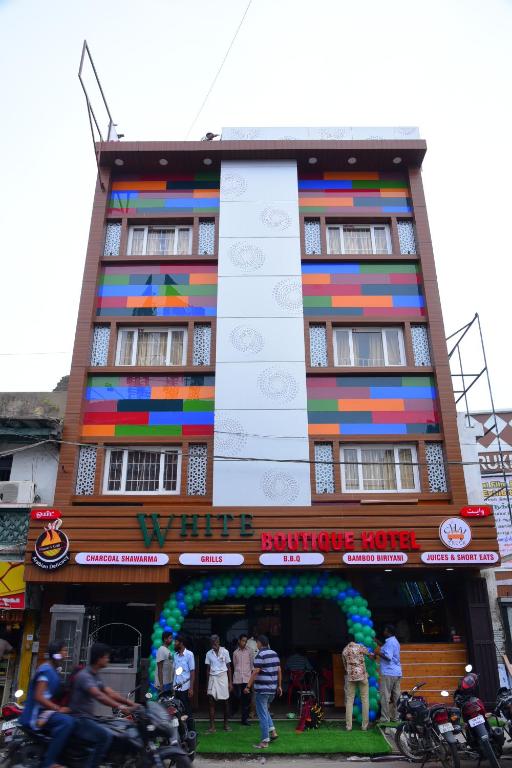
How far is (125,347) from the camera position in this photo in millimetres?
17297

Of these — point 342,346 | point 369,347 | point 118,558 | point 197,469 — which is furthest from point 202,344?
point 118,558

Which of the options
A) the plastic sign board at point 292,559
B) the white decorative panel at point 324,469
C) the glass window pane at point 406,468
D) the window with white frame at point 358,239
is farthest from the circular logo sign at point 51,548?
the window with white frame at point 358,239

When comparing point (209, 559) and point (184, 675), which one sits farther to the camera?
point (209, 559)

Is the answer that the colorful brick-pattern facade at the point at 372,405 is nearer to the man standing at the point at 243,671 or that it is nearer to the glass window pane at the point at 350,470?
the glass window pane at the point at 350,470

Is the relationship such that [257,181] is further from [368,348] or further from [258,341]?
[368,348]

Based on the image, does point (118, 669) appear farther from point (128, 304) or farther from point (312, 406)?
point (128, 304)

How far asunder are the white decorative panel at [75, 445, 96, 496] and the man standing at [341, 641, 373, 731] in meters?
7.18

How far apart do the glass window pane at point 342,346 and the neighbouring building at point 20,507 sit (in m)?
7.42

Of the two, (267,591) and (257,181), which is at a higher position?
(257,181)

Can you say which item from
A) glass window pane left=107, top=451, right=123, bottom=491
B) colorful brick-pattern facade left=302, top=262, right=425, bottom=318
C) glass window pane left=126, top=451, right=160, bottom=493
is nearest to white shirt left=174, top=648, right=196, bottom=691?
glass window pane left=126, top=451, right=160, bottom=493

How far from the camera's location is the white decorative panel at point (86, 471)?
15523 mm

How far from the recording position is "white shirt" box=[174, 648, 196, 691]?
11.0 metres

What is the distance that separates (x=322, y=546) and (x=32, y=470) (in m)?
7.57

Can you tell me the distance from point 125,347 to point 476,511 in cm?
984
